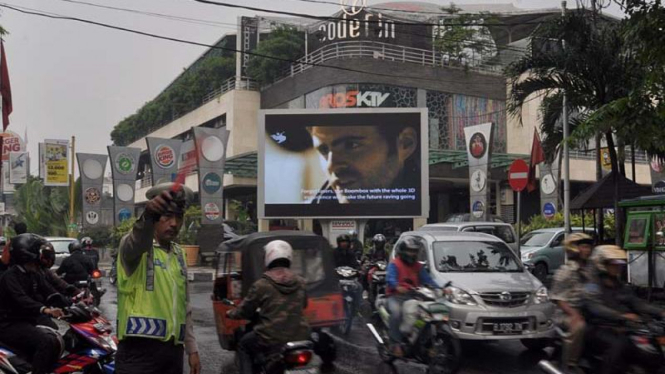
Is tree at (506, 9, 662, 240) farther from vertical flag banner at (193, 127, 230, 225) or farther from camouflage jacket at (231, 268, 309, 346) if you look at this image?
vertical flag banner at (193, 127, 230, 225)

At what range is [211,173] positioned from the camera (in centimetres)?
2852

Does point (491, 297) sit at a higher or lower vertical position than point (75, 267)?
lower

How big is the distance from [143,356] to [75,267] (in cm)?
908

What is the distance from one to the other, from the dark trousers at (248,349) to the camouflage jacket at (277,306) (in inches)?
4.1

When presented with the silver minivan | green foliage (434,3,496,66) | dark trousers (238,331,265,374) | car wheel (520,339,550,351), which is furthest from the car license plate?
green foliage (434,3,496,66)

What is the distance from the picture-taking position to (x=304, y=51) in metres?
46.1

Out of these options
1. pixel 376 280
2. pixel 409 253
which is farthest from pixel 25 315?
pixel 376 280

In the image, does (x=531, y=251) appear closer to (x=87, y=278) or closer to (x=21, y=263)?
(x=87, y=278)

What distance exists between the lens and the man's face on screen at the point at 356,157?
25.0m

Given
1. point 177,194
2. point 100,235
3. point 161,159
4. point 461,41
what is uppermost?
point 461,41

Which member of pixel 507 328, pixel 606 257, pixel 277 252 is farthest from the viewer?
pixel 507 328

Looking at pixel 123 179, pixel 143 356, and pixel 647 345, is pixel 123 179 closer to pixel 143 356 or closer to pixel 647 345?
pixel 647 345

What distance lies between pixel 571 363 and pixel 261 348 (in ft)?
9.64

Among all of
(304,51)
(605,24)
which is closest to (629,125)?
(605,24)
